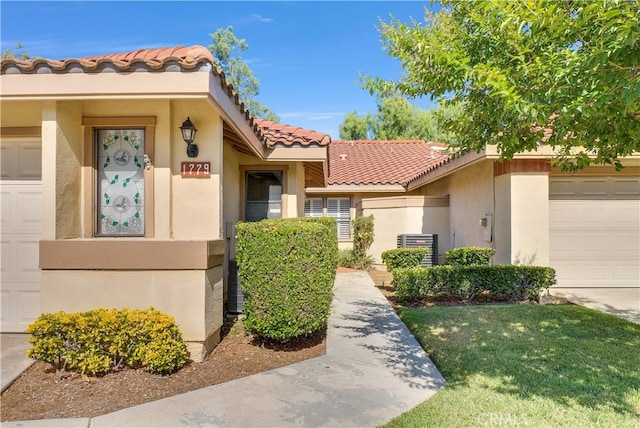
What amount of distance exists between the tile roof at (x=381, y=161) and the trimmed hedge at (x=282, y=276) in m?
10.3

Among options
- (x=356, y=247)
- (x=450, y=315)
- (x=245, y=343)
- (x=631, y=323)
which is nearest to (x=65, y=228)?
(x=245, y=343)

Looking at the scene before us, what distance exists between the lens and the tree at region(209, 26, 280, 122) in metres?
25.1

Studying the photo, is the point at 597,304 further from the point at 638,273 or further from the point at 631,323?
the point at 638,273

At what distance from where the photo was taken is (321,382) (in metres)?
4.36

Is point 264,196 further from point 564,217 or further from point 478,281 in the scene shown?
point 564,217

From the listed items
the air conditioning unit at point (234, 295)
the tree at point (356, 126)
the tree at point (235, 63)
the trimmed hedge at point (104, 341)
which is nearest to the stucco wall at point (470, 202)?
the air conditioning unit at point (234, 295)

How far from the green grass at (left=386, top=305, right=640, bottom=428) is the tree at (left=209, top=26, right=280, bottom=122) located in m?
A: 20.9

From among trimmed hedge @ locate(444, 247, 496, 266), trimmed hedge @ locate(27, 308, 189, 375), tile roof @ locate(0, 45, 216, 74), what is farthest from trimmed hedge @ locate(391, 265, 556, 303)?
tile roof @ locate(0, 45, 216, 74)

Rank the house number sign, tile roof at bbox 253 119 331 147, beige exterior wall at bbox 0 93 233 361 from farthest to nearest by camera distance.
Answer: tile roof at bbox 253 119 331 147 → the house number sign → beige exterior wall at bbox 0 93 233 361

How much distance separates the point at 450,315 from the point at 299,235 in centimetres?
375

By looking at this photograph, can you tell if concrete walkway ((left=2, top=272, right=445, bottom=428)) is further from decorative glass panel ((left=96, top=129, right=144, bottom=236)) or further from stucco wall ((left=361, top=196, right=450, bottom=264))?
stucco wall ((left=361, top=196, right=450, bottom=264))

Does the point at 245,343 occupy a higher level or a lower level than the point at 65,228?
lower

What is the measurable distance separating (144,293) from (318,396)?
2.56 meters

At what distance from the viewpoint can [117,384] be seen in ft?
14.0
